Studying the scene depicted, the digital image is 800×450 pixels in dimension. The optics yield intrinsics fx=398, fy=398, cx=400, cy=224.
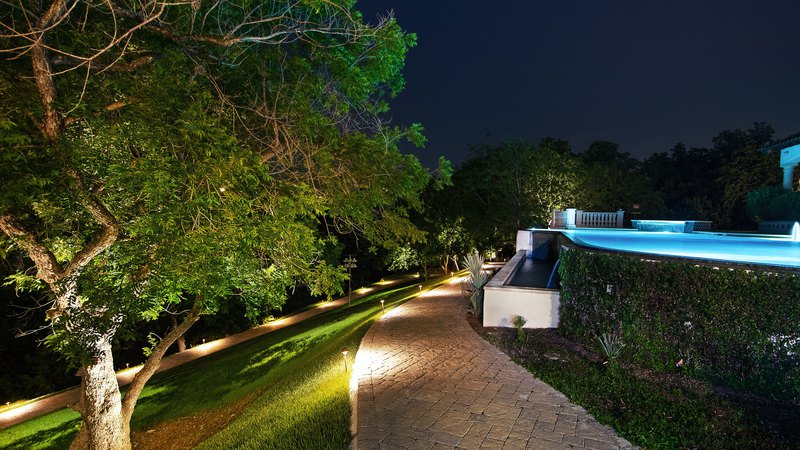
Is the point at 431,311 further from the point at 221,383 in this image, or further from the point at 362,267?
the point at 362,267

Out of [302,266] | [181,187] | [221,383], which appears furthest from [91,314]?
[221,383]

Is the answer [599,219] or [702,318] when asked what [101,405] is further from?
[599,219]

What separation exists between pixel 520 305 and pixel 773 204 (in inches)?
642

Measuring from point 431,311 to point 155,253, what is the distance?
8648mm

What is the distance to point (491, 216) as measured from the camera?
29.8 m

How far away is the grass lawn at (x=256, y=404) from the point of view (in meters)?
5.82

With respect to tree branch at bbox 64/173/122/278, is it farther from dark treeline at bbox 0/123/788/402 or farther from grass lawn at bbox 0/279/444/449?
dark treeline at bbox 0/123/788/402

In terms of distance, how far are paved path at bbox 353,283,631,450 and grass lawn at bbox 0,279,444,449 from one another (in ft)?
1.56

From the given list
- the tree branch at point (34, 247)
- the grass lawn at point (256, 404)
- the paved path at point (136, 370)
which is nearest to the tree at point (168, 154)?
the tree branch at point (34, 247)

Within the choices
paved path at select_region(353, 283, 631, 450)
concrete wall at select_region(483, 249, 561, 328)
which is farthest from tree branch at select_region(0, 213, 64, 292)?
concrete wall at select_region(483, 249, 561, 328)

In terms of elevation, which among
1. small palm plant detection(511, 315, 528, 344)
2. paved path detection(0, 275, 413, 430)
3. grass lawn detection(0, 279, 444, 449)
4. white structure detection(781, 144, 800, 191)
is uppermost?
white structure detection(781, 144, 800, 191)

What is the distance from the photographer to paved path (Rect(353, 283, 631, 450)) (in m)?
4.73

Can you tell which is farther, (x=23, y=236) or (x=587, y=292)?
(x=587, y=292)

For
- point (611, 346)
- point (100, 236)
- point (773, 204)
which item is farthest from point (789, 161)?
point (100, 236)
